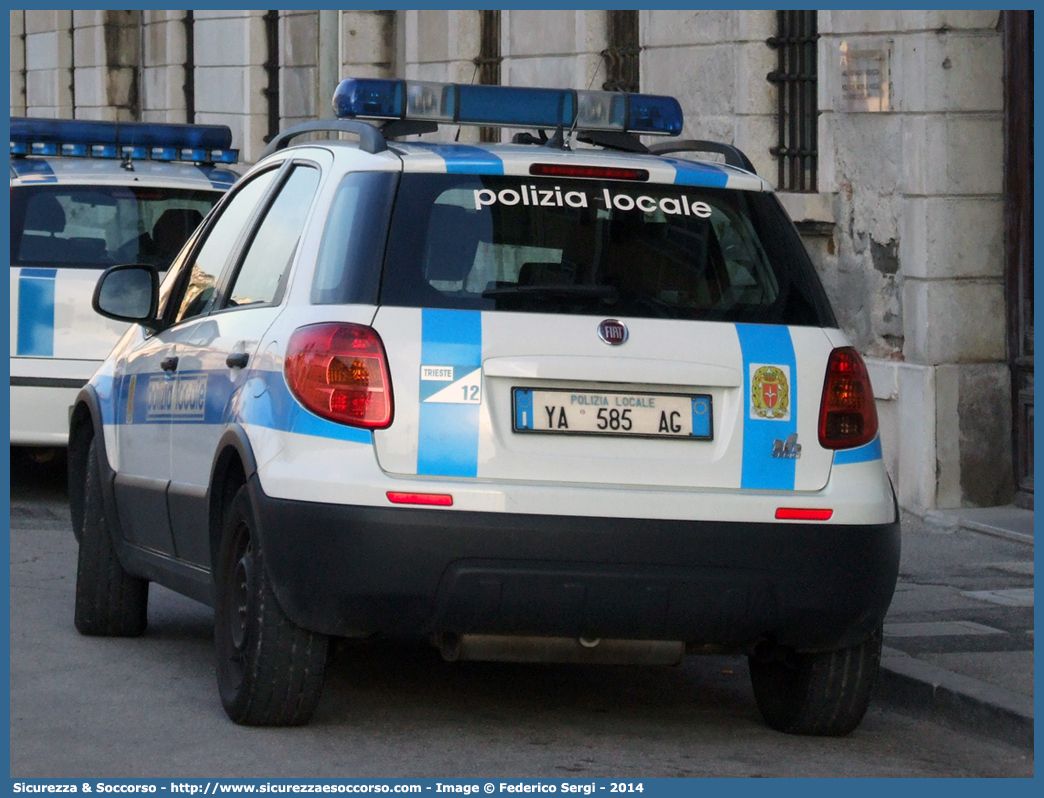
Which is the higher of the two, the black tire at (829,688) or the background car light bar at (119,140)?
the background car light bar at (119,140)

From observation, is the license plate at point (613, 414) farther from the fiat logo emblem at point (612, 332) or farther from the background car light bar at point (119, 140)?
the background car light bar at point (119, 140)

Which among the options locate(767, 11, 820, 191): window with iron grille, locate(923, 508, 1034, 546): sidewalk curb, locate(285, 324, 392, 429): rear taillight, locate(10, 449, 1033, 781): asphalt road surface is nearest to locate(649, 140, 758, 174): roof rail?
locate(285, 324, 392, 429): rear taillight

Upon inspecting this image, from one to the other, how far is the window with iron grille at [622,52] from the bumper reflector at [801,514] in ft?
32.6

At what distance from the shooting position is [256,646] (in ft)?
17.8

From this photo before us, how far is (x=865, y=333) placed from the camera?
11266 mm

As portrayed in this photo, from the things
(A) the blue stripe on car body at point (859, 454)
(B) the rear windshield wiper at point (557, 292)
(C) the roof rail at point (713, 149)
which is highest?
(C) the roof rail at point (713, 149)

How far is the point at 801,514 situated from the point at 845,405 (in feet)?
1.17

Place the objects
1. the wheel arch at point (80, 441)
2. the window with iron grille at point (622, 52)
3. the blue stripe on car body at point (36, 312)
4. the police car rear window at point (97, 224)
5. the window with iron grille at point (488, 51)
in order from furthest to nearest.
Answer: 1. the window with iron grille at point (488, 51)
2. the window with iron grille at point (622, 52)
3. the police car rear window at point (97, 224)
4. the blue stripe on car body at point (36, 312)
5. the wheel arch at point (80, 441)

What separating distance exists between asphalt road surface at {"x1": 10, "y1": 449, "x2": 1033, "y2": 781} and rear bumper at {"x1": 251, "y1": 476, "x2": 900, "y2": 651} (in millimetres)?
372

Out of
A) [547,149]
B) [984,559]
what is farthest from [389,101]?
[984,559]

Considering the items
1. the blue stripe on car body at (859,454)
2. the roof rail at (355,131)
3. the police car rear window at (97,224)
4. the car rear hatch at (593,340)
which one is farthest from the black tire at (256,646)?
the police car rear window at (97,224)

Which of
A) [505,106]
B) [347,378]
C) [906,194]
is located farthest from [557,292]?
[906,194]

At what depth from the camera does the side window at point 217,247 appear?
6.50m

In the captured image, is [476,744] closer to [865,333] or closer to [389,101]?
[389,101]
